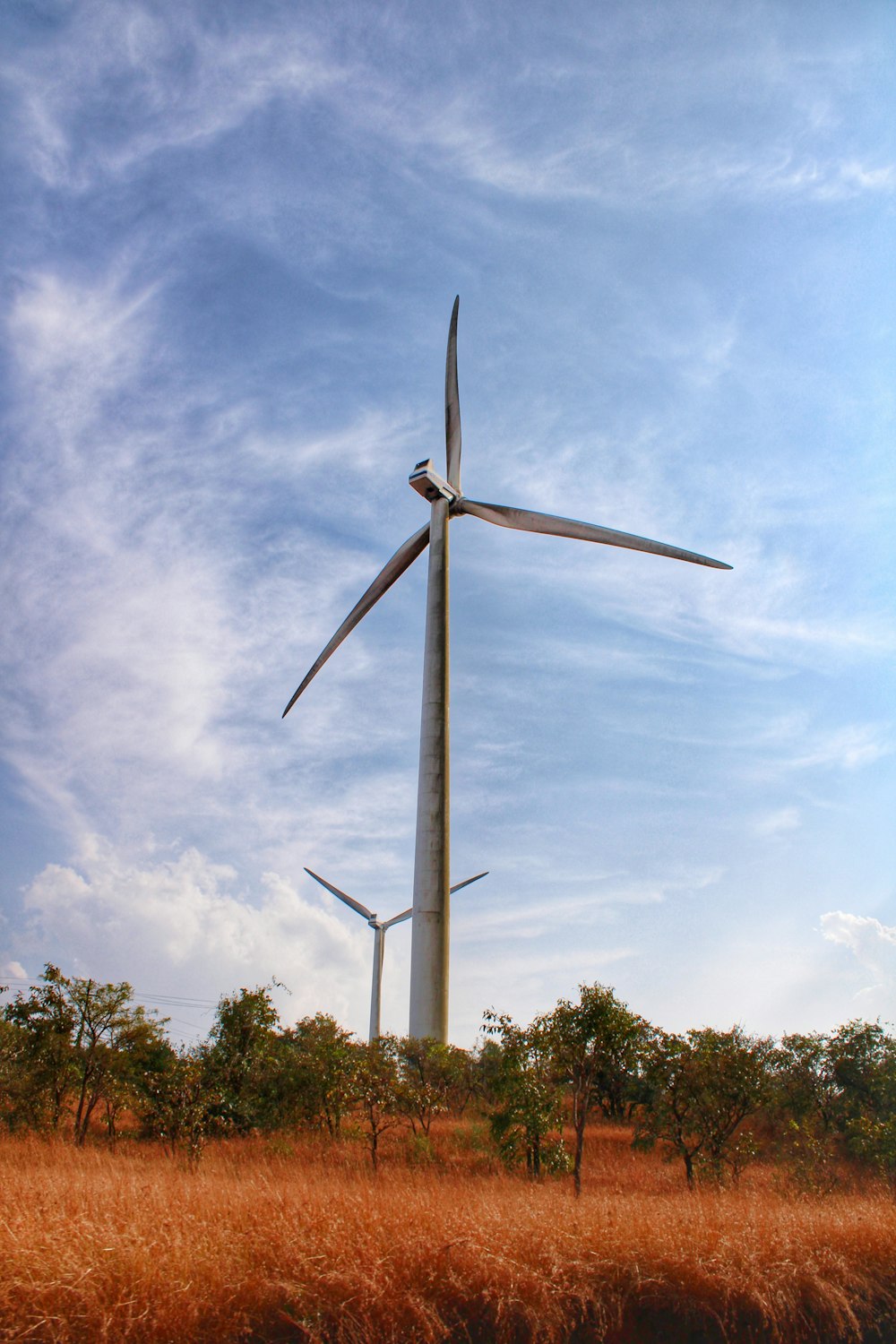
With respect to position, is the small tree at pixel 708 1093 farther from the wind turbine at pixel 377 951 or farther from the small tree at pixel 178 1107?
the wind turbine at pixel 377 951

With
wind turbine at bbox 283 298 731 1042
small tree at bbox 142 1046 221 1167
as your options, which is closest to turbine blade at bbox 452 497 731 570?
wind turbine at bbox 283 298 731 1042

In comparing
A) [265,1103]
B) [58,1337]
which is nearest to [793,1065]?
[265,1103]

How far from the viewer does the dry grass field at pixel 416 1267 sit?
30.7 ft

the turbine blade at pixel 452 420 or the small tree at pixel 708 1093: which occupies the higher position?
the turbine blade at pixel 452 420

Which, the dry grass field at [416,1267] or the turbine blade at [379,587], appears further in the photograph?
the turbine blade at [379,587]

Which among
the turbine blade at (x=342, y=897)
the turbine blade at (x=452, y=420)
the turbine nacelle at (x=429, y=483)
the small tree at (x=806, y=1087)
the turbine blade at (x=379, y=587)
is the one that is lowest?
the small tree at (x=806, y=1087)

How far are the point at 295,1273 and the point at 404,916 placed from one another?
195 ft

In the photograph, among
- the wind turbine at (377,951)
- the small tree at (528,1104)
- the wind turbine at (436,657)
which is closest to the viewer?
the small tree at (528,1104)

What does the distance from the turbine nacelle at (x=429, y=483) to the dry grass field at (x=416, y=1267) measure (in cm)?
3225

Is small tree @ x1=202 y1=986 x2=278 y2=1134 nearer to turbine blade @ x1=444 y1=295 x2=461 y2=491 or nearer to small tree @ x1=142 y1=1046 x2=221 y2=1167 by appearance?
small tree @ x1=142 y1=1046 x2=221 y2=1167

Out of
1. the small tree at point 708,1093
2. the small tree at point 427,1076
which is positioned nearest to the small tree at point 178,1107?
the small tree at point 427,1076

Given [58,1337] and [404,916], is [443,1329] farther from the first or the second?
[404,916]

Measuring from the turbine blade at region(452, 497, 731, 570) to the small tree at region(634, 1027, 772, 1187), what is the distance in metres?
20.1

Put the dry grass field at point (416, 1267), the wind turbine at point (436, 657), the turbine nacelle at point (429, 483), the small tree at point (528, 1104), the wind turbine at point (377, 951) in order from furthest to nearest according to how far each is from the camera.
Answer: the wind turbine at point (377, 951)
the turbine nacelle at point (429, 483)
the wind turbine at point (436, 657)
the small tree at point (528, 1104)
the dry grass field at point (416, 1267)
